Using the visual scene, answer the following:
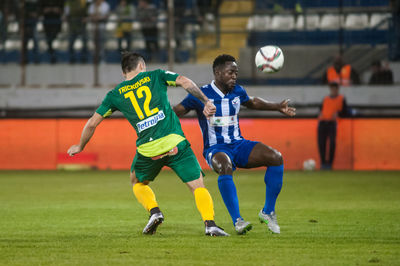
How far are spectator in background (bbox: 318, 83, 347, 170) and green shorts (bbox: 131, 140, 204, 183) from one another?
33.4 ft

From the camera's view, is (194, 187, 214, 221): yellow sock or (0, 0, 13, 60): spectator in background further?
(0, 0, 13, 60): spectator in background

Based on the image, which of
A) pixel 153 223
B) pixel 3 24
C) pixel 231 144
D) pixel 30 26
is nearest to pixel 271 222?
pixel 231 144

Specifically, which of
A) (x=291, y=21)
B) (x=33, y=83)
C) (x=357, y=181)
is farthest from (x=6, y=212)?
(x=291, y=21)

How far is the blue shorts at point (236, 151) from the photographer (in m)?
6.98

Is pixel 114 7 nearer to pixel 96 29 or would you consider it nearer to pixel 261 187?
pixel 96 29

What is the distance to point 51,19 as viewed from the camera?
19.3 metres

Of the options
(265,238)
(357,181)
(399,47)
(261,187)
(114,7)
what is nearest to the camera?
(265,238)

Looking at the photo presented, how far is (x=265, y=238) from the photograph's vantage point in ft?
21.1

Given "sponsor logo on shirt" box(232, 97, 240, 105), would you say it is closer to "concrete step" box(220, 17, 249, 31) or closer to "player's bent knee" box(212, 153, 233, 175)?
"player's bent knee" box(212, 153, 233, 175)

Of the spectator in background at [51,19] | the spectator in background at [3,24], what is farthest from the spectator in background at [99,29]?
the spectator in background at [3,24]

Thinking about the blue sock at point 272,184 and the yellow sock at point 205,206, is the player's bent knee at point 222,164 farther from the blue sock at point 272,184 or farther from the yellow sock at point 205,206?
the blue sock at point 272,184

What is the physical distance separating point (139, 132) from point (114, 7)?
14774mm

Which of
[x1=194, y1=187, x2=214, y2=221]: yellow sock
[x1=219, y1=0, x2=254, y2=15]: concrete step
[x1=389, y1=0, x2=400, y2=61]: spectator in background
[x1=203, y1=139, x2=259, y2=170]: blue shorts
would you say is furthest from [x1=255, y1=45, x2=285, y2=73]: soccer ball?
[x1=219, y1=0, x2=254, y2=15]: concrete step

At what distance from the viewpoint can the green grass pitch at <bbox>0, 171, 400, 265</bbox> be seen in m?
5.41
